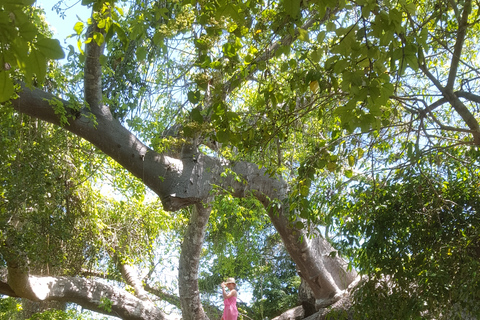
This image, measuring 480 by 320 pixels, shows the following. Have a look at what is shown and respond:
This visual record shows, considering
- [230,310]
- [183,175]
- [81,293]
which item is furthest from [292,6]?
[230,310]

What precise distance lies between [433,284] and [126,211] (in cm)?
469

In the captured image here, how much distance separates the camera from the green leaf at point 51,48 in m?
0.98

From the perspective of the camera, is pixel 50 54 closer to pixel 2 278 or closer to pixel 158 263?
pixel 2 278

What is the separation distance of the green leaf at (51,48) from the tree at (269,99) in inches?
2.7

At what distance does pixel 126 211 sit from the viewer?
666 centimetres

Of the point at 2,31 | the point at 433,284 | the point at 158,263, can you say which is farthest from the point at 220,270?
the point at 2,31

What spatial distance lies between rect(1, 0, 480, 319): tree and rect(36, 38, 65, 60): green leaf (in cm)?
7

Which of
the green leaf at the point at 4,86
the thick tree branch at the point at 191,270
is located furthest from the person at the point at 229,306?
the green leaf at the point at 4,86

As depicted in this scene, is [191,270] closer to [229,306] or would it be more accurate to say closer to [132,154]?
[229,306]

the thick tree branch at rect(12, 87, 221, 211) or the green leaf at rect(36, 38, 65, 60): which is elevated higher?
the thick tree branch at rect(12, 87, 221, 211)

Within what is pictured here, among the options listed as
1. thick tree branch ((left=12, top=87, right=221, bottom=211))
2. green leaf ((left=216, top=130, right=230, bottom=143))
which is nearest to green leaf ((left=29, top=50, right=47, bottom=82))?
green leaf ((left=216, top=130, right=230, bottom=143))

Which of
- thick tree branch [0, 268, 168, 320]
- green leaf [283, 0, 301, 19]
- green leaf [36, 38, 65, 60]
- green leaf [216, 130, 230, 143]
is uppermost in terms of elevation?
thick tree branch [0, 268, 168, 320]

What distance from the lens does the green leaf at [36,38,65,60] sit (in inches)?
38.5

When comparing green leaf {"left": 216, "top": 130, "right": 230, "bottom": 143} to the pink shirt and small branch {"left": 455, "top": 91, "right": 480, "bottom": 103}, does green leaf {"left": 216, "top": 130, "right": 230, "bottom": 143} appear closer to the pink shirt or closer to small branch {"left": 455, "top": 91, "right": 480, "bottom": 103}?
small branch {"left": 455, "top": 91, "right": 480, "bottom": 103}
